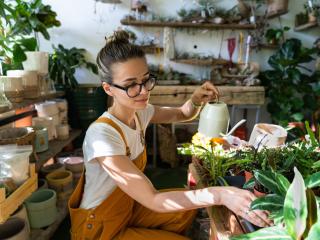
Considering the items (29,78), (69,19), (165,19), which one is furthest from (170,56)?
(29,78)

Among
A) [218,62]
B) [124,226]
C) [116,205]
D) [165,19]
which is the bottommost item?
[124,226]

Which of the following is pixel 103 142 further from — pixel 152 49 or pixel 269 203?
pixel 152 49

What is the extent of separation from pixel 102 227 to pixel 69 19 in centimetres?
286

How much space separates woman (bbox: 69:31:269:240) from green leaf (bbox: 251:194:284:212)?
315mm

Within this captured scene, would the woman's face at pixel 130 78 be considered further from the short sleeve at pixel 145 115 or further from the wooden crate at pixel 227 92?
the wooden crate at pixel 227 92

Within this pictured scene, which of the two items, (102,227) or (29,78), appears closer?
(102,227)

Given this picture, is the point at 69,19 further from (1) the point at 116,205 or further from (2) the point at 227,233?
(2) the point at 227,233

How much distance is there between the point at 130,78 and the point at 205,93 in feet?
1.51

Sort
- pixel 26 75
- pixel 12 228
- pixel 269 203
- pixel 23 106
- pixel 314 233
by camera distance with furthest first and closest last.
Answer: pixel 26 75 → pixel 23 106 → pixel 12 228 → pixel 269 203 → pixel 314 233

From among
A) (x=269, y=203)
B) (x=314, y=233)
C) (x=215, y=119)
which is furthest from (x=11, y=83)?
(x=314, y=233)

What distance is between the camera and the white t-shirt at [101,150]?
92cm

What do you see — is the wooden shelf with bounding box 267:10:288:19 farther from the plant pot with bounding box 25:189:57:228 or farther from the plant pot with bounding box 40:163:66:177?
the plant pot with bounding box 25:189:57:228

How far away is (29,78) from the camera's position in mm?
1862

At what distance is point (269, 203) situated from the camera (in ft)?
1.86
